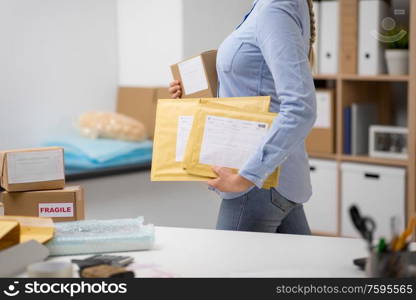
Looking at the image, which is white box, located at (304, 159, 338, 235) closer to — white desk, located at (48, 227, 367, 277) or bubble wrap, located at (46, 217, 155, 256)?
white desk, located at (48, 227, 367, 277)

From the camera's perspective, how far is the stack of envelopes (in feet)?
5.58

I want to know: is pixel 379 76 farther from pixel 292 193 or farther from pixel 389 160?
pixel 292 193

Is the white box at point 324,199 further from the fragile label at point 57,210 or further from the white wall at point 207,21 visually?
the fragile label at point 57,210

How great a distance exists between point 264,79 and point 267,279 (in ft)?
2.15

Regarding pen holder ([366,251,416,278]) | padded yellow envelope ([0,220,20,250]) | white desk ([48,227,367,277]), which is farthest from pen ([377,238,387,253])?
padded yellow envelope ([0,220,20,250])

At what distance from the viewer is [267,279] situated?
125 cm

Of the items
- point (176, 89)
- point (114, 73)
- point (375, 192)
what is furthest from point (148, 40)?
point (176, 89)

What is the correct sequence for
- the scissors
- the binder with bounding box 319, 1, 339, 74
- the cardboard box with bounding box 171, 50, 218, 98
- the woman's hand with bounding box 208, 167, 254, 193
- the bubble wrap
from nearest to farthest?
the scissors < the bubble wrap < the woman's hand with bounding box 208, 167, 254, 193 < the cardboard box with bounding box 171, 50, 218, 98 < the binder with bounding box 319, 1, 339, 74

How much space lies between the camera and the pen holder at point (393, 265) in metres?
1.23

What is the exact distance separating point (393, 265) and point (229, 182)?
0.55m

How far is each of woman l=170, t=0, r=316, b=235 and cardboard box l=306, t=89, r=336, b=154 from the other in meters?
1.77

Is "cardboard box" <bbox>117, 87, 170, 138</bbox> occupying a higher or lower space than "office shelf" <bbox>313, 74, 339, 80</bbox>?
lower

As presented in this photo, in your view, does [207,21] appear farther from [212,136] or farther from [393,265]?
[393,265]

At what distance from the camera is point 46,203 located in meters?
1.86
